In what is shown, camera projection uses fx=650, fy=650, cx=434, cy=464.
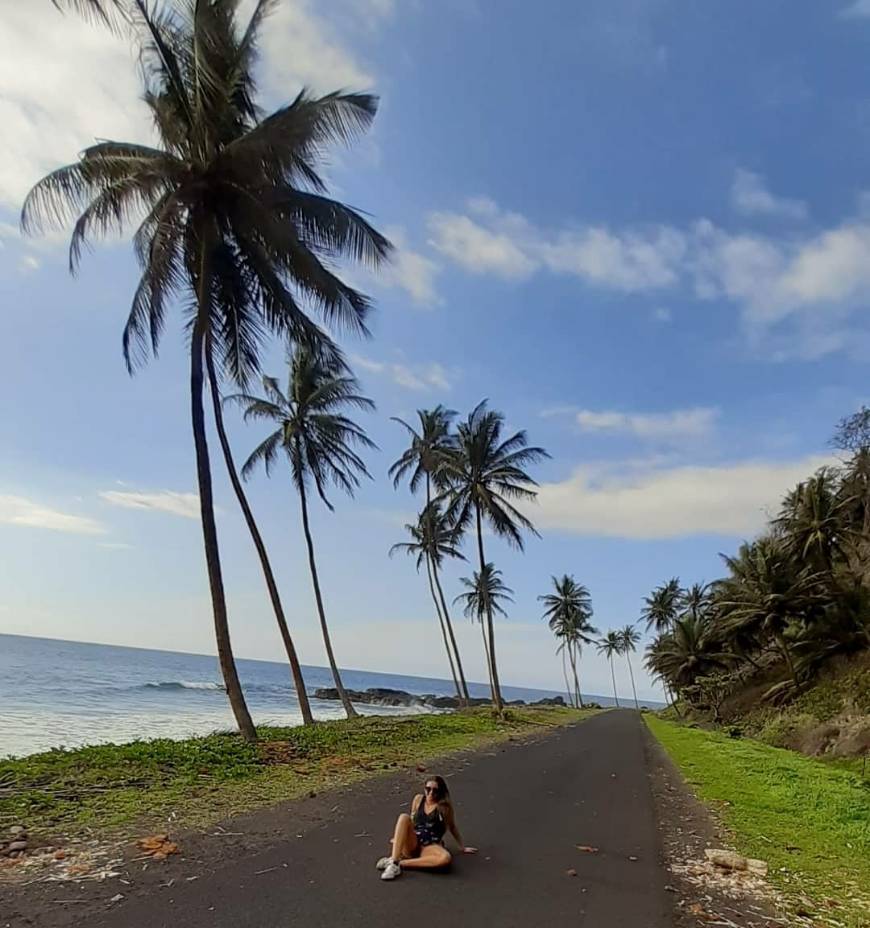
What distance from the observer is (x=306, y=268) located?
37.7 ft

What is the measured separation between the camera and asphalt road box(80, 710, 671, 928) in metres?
4.26

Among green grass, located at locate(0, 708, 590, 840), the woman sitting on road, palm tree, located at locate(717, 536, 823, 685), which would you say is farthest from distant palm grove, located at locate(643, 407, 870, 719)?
the woman sitting on road

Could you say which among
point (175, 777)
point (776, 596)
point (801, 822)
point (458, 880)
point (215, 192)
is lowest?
point (801, 822)

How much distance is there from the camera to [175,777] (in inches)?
325

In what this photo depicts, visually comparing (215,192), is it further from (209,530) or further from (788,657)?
(788,657)

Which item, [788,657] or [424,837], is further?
[788,657]

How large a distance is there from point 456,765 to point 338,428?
11230 millimetres

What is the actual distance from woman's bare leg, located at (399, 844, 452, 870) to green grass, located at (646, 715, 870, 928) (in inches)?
107

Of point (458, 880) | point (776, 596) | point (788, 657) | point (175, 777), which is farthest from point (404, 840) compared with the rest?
point (788, 657)

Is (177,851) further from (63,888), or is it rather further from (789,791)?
(789,791)

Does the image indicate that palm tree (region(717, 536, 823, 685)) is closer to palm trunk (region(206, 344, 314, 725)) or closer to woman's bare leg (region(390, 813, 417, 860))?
palm trunk (region(206, 344, 314, 725))

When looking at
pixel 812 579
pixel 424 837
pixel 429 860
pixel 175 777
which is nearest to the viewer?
pixel 429 860

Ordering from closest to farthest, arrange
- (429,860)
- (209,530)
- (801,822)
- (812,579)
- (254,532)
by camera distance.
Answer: (429,860) < (801,822) < (209,530) < (254,532) < (812,579)

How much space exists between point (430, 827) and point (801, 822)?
5.96 m
